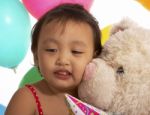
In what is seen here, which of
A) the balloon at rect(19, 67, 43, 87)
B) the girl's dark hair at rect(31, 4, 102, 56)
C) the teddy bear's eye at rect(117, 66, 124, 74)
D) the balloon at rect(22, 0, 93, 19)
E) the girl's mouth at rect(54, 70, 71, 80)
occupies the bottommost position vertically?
the balloon at rect(19, 67, 43, 87)

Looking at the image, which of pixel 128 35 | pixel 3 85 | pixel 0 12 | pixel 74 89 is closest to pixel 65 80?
pixel 74 89

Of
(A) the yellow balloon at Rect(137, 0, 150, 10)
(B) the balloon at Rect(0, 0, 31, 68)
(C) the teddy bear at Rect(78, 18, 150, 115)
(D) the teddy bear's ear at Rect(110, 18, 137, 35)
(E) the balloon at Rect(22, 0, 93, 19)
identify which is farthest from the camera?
(A) the yellow balloon at Rect(137, 0, 150, 10)

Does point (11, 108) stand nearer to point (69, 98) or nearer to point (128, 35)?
point (69, 98)

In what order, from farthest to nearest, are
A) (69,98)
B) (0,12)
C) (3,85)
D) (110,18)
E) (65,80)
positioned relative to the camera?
1. (110,18)
2. (3,85)
3. (0,12)
4. (65,80)
5. (69,98)

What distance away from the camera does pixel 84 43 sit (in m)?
0.89

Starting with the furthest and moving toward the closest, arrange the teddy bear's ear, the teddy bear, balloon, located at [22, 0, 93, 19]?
balloon, located at [22, 0, 93, 19]
the teddy bear's ear
the teddy bear

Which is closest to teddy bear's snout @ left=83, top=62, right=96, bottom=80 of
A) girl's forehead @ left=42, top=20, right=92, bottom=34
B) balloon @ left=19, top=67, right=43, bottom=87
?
girl's forehead @ left=42, top=20, right=92, bottom=34

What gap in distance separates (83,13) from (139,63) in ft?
0.81

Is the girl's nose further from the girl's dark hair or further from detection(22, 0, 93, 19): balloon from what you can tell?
detection(22, 0, 93, 19): balloon

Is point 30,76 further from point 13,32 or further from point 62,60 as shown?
point 62,60

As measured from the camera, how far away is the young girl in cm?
85

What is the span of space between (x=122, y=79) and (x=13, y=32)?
753mm

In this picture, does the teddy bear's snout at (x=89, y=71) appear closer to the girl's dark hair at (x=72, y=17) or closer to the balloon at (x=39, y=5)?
the girl's dark hair at (x=72, y=17)

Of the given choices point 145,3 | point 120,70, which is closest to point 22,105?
point 120,70
